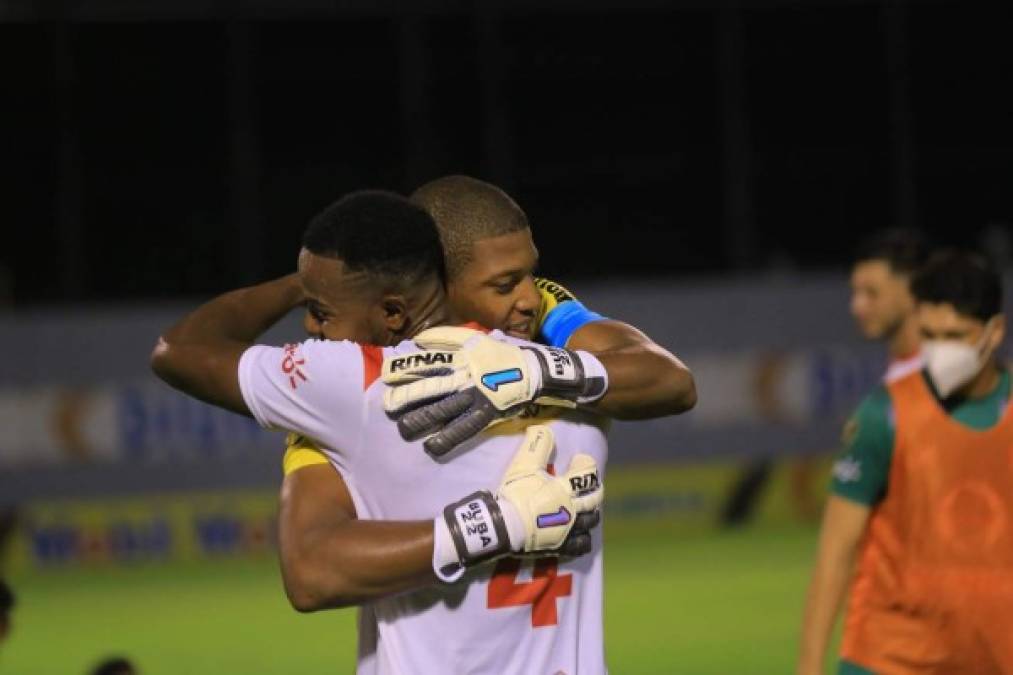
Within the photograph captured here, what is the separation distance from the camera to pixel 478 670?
3586 mm

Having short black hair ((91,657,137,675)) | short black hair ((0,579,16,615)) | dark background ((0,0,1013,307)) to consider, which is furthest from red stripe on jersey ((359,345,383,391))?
dark background ((0,0,1013,307))

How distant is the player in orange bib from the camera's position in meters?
5.21

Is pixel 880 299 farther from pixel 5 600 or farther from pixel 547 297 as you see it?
pixel 5 600

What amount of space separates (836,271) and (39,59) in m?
8.39

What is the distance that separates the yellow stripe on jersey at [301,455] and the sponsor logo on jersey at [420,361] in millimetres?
270

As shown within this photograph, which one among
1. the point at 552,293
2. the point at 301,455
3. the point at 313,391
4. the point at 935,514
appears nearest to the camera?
the point at 313,391

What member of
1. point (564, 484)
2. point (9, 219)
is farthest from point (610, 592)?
point (564, 484)

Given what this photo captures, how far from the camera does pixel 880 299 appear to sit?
7141mm

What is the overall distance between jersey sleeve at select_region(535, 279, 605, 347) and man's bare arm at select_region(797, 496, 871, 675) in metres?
1.42

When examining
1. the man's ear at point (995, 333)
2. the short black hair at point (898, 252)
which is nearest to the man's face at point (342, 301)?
the man's ear at point (995, 333)

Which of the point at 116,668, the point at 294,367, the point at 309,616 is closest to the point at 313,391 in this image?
the point at 294,367

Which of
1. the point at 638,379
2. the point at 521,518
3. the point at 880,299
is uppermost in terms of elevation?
the point at 880,299

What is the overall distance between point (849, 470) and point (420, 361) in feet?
6.83

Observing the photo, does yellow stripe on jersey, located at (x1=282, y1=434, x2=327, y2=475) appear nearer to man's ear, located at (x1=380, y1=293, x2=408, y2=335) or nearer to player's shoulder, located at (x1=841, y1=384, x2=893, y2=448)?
man's ear, located at (x1=380, y1=293, x2=408, y2=335)
